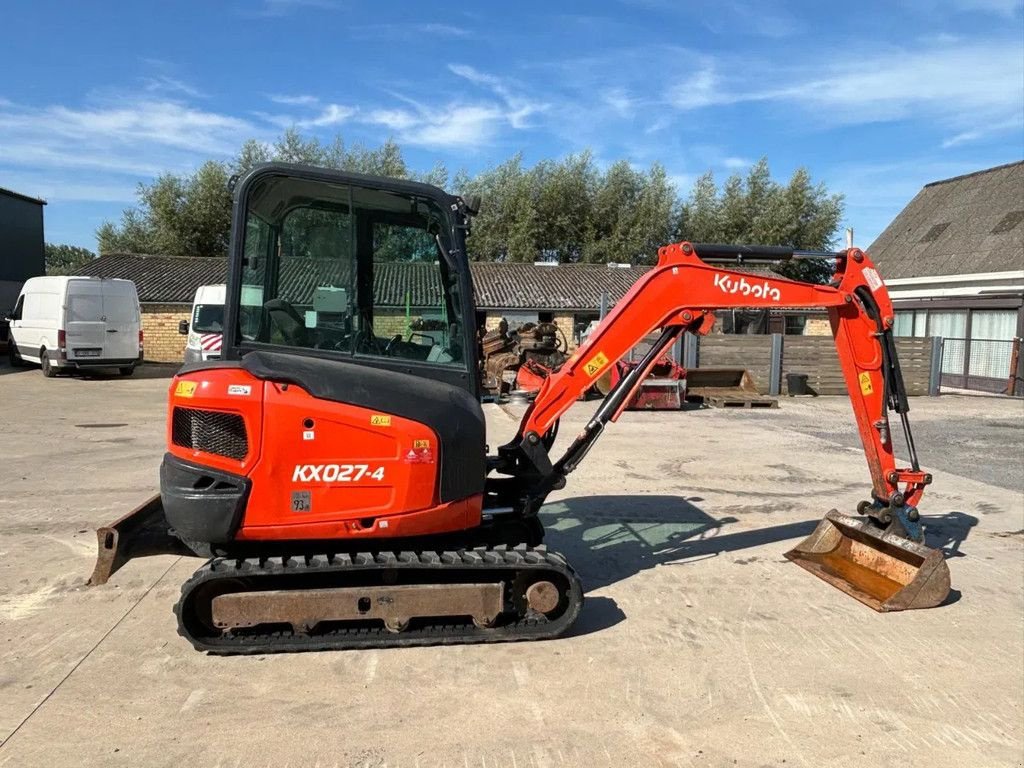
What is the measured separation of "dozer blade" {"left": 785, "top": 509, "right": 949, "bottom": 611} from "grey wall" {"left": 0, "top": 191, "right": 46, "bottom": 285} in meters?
33.1

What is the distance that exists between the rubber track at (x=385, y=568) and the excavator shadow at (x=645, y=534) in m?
0.67

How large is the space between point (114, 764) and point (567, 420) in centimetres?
1169

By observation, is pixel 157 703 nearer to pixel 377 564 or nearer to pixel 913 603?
pixel 377 564

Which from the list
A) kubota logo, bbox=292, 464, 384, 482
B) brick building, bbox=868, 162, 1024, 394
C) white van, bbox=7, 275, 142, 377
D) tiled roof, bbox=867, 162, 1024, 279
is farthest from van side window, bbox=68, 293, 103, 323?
tiled roof, bbox=867, 162, 1024, 279

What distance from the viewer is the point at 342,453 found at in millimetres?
4141

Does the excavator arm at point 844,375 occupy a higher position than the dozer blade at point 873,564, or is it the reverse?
the excavator arm at point 844,375

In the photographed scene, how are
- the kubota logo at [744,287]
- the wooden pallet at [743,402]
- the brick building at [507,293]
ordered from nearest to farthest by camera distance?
1. the kubota logo at [744,287]
2. the wooden pallet at [743,402]
3. the brick building at [507,293]

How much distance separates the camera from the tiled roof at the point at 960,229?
22.9 meters

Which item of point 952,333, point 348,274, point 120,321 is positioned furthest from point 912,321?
point 348,274

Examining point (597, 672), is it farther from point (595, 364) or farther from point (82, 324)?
point (82, 324)

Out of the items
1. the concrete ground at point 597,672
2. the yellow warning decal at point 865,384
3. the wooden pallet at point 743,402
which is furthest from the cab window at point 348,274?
the wooden pallet at point 743,402

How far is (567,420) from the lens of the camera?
14641mm

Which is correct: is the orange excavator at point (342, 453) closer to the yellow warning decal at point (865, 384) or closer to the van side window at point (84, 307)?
the yellow warning decal at point (865, 384)

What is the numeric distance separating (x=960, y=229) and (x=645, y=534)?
23.4 meters
